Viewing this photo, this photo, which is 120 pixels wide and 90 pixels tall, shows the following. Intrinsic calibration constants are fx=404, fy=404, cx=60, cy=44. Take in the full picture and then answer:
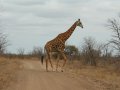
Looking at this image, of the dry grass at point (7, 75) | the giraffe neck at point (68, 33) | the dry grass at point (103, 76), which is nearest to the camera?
the dry grass at point (103, 76)

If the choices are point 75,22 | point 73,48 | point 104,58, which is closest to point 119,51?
point 75,22

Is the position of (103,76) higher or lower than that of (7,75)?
lower

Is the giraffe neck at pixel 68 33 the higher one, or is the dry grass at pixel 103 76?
the giraffe neck at pixel 68 33

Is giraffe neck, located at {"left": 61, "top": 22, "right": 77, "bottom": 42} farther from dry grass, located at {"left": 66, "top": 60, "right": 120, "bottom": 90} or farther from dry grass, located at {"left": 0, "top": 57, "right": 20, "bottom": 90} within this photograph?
dry grass, located at {"left": 0, "top": 57, "right": 20, "bottom": 90}

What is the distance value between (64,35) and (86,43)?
26.1 meters

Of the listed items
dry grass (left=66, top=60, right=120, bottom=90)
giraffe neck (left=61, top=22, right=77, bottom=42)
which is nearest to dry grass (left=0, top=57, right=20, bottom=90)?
dry grass (left=66, top=60, right=120, bottom=90)

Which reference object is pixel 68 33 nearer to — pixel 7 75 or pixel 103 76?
pixel 103 76

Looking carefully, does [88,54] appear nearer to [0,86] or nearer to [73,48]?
[73,48]

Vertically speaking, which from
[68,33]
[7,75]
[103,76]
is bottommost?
[103,76]

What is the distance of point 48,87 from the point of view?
18.6m

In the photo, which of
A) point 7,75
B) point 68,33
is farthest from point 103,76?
point 68,33

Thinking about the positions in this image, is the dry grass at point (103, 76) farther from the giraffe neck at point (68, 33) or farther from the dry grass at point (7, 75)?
the dry grass at point (7, 75)

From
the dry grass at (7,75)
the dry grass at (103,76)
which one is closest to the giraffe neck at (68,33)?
the dry grass at (103,76)

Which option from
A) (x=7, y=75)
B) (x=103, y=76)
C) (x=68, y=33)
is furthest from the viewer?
(x=68, y=33)
